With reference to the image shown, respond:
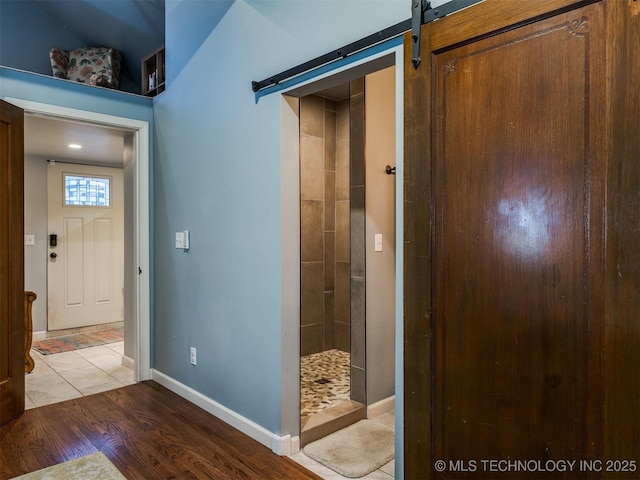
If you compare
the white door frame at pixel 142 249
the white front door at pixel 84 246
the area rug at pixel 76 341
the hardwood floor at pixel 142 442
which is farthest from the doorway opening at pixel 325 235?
the white front door at pixel 84 246

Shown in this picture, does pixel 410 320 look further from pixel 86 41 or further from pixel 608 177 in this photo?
pixel 86 41

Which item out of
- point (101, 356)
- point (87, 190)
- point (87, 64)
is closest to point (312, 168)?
point (87, 64)

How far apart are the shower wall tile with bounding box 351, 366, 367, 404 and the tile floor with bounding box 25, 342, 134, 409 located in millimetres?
1875

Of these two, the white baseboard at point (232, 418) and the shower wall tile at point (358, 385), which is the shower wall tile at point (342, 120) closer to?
the shower wall tile at point (358, 385)

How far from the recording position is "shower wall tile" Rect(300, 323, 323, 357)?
3998mm

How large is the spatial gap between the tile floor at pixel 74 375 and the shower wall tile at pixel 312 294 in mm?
1631

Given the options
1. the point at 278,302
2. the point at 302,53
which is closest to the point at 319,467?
the point at 278,302

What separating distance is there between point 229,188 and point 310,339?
80.2 inches

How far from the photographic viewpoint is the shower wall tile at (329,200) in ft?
13.6

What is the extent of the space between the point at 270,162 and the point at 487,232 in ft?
4.38

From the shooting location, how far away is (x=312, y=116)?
3.98m

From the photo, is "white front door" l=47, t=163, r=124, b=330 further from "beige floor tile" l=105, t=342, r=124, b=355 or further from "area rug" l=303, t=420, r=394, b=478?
"area rug" l=303, t=420, r=394, b=478

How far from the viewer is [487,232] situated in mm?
1311

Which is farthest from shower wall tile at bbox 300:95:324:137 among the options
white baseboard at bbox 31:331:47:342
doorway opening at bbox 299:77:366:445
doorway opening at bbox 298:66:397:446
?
white baseboard at bbox 31:331:47:342
